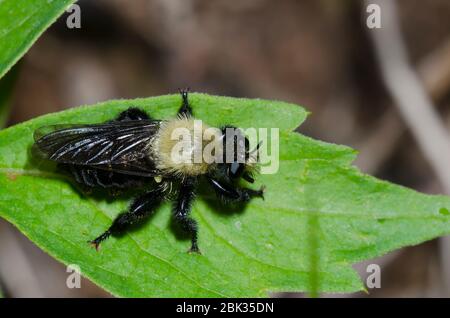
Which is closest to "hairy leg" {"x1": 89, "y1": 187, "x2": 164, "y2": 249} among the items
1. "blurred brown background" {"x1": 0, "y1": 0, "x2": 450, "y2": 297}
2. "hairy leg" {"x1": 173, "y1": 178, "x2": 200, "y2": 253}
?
"hairy leg" {"x1": 173, "y1": 178, "x2": 200, "y2": 253}

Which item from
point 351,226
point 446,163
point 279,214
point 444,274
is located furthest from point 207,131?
point 444,274

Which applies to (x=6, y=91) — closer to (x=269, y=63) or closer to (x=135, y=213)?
(x=135, y=213)

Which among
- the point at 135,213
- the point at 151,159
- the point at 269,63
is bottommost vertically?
the point at 135,213

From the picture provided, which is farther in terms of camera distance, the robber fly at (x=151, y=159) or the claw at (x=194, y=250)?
the robber fly at (x=151, y=159)

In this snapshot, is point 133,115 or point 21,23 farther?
point 133,115

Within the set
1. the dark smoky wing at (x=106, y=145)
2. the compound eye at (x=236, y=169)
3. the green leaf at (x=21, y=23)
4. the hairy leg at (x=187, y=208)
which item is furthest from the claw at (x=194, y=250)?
the green leaf at (x=21, y=23)

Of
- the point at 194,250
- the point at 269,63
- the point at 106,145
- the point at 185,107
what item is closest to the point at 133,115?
the point at 106,145

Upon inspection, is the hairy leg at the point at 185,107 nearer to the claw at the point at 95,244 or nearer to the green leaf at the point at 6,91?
the claw at the point at 95,244
